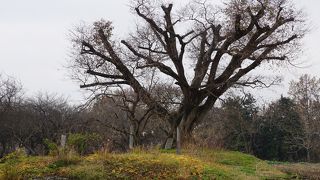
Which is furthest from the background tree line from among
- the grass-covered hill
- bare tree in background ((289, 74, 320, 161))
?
the grass-covered hill

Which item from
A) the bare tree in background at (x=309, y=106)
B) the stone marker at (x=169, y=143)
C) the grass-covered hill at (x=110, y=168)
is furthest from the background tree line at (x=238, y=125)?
the grass-covered hill at (x=110, y=168)

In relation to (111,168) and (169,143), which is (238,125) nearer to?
(169,143)

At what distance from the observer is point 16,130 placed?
159ft

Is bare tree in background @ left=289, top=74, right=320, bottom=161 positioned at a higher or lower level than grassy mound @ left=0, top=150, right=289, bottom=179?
higher

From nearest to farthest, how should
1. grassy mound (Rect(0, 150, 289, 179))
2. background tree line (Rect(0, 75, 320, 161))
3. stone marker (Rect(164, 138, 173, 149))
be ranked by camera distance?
grassy mound (Rect(0, 150, 289, 179)) < stone marker (Rect(164, 138, 173, 149)) < background tree line (Rect(0, 75, 320, 161))

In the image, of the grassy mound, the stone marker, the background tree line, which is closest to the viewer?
the grassy mound

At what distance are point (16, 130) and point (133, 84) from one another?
29134 mm

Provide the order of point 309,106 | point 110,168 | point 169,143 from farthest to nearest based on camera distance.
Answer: point 309,106 < point 169,143 < point 110,168

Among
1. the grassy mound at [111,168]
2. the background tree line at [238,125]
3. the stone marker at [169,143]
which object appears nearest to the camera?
the grassy mound at [111,168]

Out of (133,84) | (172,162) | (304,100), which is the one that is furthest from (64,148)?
(304,100)

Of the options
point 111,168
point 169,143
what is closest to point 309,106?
point 169,143

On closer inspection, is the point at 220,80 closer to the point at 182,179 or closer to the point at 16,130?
the point at 182,179

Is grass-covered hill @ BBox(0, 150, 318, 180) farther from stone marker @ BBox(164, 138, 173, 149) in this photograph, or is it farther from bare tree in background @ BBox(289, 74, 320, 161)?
bare tree in background @ BBox(289, 74, 320, 161)

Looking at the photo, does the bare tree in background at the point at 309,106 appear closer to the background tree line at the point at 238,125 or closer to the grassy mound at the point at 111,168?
the background tree line at the point at 238,125
